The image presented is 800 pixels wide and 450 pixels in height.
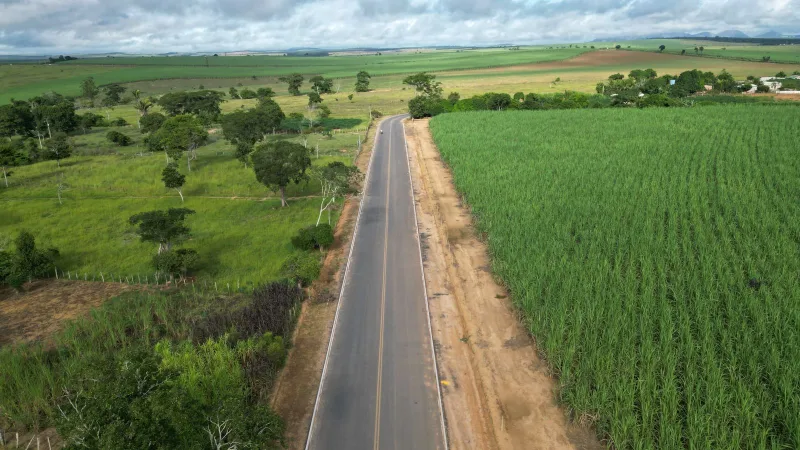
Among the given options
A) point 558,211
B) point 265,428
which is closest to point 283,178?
point 558,211

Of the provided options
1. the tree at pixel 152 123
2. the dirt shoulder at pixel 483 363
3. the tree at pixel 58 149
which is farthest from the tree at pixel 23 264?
the tree at pixel 152 123

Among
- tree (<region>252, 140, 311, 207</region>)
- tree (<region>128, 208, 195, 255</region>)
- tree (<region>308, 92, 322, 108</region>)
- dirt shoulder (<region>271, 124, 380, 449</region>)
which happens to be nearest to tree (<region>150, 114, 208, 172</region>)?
tree (<region>252, 140, 311, 207</region>)

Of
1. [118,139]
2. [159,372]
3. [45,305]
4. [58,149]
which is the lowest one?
[45,305]

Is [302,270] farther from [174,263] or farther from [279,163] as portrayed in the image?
[279,163]

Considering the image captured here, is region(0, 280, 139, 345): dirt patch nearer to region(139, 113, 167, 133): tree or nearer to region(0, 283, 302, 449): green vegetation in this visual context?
region(0, 283, 302, 449): green vegetation

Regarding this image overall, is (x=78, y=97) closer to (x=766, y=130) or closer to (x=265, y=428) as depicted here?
(x=265, y=428)

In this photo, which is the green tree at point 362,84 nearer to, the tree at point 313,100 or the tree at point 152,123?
the tree at point 313,100

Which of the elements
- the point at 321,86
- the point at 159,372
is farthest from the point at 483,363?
the point at 321,86
